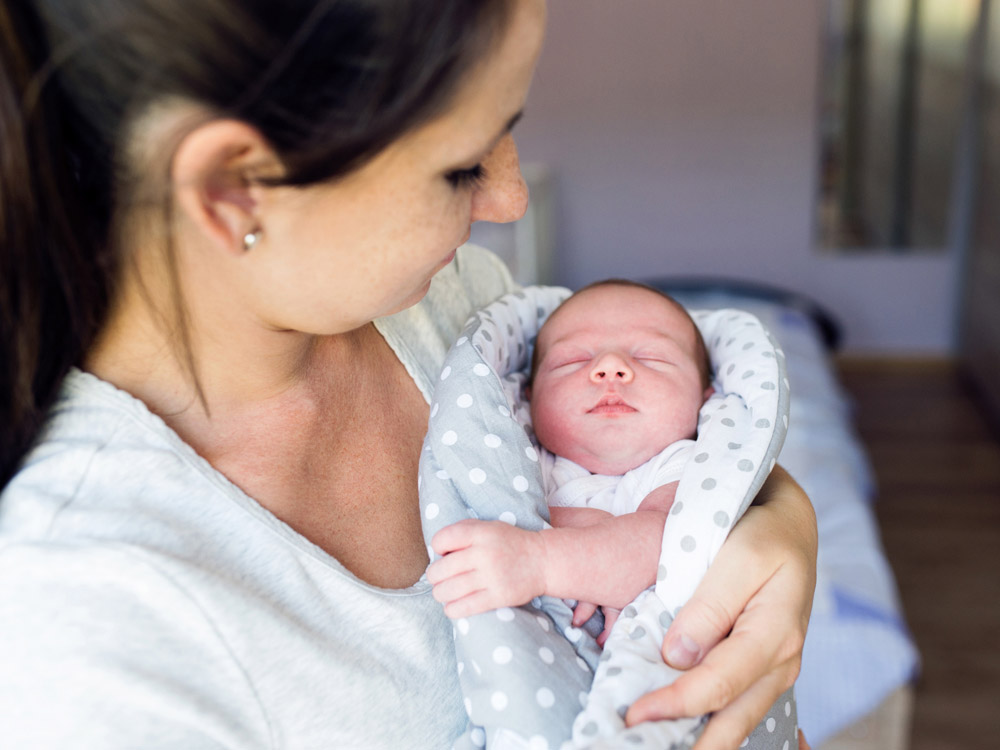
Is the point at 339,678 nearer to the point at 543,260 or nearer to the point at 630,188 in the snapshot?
the point at 543,260

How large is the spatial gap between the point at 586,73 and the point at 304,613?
14.2 feet

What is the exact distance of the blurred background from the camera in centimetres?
425

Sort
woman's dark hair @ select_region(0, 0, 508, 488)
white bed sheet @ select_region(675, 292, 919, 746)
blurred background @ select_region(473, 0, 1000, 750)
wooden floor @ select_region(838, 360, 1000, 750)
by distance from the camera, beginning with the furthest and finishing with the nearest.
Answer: blurred background @ select_region(473, 0, 1000, 750), wooden floor @ select_region(838, 360, 1000, 750), white bed sheet @ select_region(675, 292, 919, 746), woman's dark hair @ select_region(0, 0, 508, 488)

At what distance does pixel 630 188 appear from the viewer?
4.74 metres

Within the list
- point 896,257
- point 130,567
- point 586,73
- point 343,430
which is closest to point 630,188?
point 586,73

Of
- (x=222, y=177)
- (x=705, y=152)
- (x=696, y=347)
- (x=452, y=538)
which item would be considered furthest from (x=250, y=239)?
(x=705, y=152)

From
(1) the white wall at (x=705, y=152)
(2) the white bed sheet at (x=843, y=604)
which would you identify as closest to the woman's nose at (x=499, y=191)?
(2) the white bed sheet at (x=843, y=604)

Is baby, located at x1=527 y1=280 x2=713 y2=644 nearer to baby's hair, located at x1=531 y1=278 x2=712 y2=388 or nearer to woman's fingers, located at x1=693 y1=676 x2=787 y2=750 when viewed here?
baby's hair, located at x1=531 y1=278 x2=712 y2=388

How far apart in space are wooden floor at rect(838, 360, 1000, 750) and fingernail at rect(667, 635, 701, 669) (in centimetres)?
179

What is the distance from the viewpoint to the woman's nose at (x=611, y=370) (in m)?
1.06

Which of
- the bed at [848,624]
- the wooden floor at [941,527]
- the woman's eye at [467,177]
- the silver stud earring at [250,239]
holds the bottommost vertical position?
the wooden floor at [941,527]

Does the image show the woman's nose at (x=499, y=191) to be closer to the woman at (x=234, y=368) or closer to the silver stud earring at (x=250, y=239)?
the woman at (x=234, y=368)

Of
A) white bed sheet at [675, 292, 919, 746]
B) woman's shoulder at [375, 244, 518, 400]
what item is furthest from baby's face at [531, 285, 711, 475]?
white bed sheet at [675, 292, 919, 746]

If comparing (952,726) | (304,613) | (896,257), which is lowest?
(952,726)
